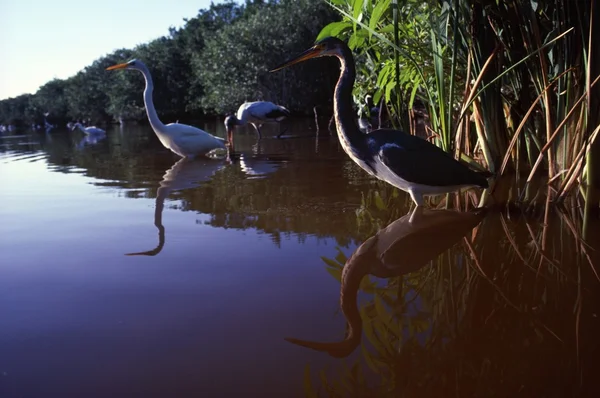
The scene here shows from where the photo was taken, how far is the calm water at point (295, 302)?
1524 mm

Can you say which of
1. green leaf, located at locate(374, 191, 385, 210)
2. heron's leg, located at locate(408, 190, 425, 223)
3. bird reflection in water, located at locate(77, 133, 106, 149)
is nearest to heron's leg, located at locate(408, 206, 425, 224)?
heron's leg, located at locate(408, 190, 425, 223)

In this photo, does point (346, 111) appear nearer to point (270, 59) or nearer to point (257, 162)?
point (257, 162)

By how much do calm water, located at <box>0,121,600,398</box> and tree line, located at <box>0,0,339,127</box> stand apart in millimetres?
27385

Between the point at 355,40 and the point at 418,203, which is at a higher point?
the point at 355,40

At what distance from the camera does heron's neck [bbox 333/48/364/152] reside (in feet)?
11.9

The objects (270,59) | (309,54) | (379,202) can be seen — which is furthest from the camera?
(270,59)

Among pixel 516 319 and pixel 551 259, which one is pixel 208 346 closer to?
pixel 516 319

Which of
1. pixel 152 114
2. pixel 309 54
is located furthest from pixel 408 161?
pixel 152 114

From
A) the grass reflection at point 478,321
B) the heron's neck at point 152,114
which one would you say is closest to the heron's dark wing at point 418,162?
the grass reflection at point 478,321

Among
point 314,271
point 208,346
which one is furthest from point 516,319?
point 208,346

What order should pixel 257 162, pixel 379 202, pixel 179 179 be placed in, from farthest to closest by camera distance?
Answer: pixel 257 162
pixel 179 179
pixel 379 202

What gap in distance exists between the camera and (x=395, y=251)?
9.30ft

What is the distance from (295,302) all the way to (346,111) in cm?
204

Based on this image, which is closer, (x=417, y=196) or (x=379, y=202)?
(x=417, y=196)
